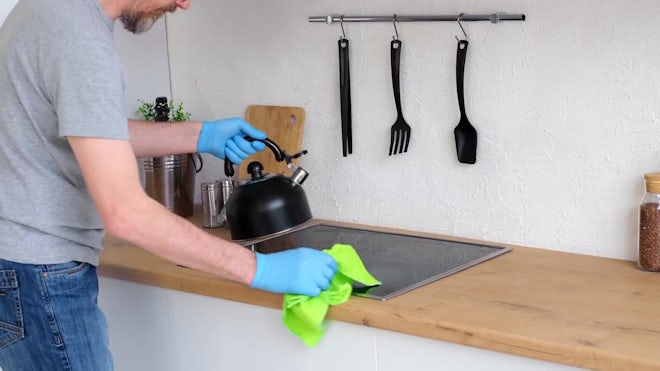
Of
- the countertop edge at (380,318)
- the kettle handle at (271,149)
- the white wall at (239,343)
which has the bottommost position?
the white wall at (239,343)

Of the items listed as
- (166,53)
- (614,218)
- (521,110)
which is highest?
(166,53)

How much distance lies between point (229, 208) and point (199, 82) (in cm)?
71

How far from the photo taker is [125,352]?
2.00 m

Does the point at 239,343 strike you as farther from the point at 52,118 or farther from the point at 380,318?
the point at 52,118

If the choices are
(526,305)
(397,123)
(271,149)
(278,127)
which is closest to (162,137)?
(271,149)

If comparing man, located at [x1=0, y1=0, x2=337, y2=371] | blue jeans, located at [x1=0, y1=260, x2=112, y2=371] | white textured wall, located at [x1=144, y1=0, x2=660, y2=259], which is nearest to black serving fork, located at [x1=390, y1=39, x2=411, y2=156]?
white textured wall, located at [x1=144, y1=0, x2=660, y2=259]

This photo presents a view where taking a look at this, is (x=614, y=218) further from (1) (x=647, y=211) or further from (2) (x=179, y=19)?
(2) (x=179, y=19)

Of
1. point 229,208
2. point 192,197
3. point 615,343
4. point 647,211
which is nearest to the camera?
point 615,343

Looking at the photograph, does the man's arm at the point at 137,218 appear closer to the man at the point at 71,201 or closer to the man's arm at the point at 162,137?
the man at the point at 71,201

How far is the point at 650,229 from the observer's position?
174cm

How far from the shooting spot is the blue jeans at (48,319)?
1.56 meters

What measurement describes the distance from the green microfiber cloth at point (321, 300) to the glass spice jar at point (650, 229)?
50cm

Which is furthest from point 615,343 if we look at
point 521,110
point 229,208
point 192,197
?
point 192,197

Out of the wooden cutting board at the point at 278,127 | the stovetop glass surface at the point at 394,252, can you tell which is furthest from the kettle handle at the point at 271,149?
the wooden cutting board at the point at 278,127
